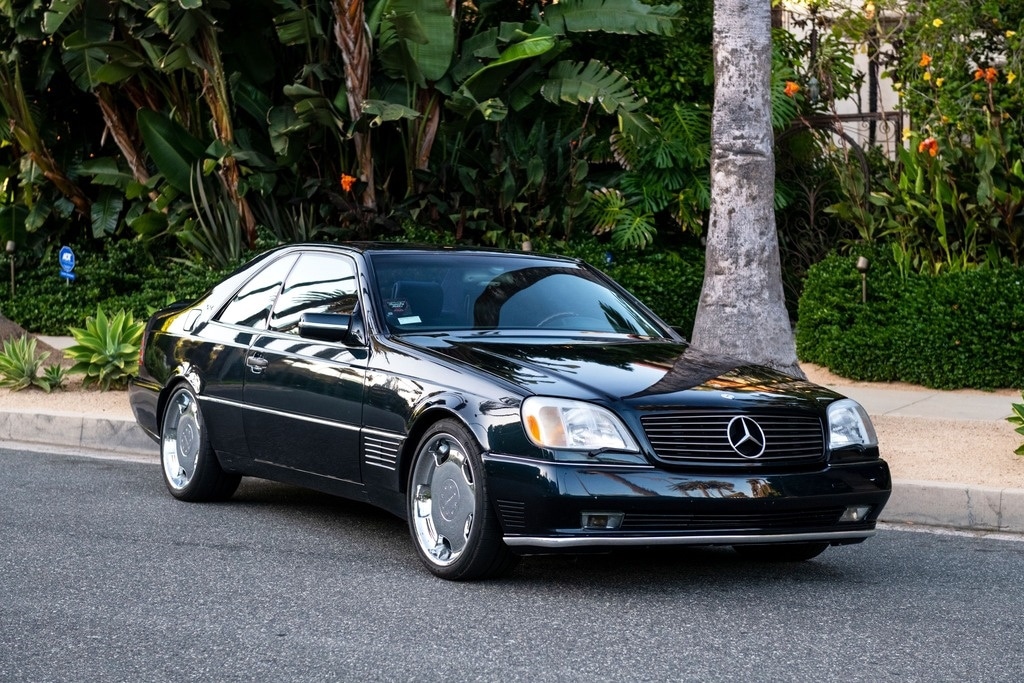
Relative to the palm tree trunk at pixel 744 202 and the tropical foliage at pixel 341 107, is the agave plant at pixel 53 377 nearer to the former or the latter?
the tropical foliage at pixel 341 107

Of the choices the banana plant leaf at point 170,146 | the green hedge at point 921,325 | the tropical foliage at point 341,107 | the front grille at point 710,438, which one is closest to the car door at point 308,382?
the front grille at point 710,438

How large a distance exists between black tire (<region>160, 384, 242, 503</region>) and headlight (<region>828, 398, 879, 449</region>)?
11.3 feet

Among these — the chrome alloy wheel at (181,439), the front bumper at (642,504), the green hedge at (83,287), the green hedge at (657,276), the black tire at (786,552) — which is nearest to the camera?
the front bumper at (642,504)

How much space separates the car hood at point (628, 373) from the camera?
232 inches

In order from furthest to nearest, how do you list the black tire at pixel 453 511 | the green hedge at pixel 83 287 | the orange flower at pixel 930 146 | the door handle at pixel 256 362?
1. the green hedge at pixel 83 287
2. the orange flower at pixel 930 146
3. the door handle at pixel 256 362
4. the black tire at pixel 453 511

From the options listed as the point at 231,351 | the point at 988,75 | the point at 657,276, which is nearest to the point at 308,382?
the point at 231,351

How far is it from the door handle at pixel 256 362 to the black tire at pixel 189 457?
0.59m

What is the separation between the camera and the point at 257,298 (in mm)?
7969

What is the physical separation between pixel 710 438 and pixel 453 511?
1.12 m

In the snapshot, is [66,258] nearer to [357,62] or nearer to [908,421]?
[357,62]

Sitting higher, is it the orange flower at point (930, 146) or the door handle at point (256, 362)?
the orange flower at point (930, 146)

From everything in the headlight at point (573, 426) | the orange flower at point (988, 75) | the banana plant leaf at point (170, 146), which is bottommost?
the headlight at point (573, 426)

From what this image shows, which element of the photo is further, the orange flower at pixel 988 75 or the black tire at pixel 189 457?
the orange flower at pixel 988 75

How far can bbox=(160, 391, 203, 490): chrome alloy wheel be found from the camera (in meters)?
8.05
